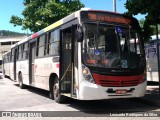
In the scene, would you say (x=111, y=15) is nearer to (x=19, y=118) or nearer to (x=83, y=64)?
(x=83, y=64)

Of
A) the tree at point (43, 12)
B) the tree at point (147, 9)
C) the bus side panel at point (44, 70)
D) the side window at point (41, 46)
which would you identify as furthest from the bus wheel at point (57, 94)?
Result: the tree at point (43, 12)

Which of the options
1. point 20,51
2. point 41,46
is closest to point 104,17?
point 41,46

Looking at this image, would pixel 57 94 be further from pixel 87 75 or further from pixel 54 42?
pixel 87 75

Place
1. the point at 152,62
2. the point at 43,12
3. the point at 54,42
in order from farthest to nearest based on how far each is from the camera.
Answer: the point at 43,12, the point at 152,62, the point at 54,42

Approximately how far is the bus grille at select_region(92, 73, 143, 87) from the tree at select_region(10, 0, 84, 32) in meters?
14.2

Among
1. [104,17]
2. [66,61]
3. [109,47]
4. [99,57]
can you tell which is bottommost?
[66,61]

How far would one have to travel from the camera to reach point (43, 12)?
2381 cm

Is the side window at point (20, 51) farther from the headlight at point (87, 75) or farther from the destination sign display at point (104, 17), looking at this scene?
the headlight at point (87, 75)

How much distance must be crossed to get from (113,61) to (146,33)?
373cm

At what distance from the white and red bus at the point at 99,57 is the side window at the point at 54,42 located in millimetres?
205

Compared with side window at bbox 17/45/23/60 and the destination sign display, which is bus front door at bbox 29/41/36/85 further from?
the destination sign display

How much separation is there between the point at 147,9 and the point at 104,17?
90.1 inches

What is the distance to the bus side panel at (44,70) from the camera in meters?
12.5

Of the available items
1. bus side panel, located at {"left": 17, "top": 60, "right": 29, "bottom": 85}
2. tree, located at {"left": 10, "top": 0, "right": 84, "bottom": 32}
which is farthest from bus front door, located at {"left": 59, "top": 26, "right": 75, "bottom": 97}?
tree, located at {"left": 10, "top": 0, "right": 84, "bottom": 32}
